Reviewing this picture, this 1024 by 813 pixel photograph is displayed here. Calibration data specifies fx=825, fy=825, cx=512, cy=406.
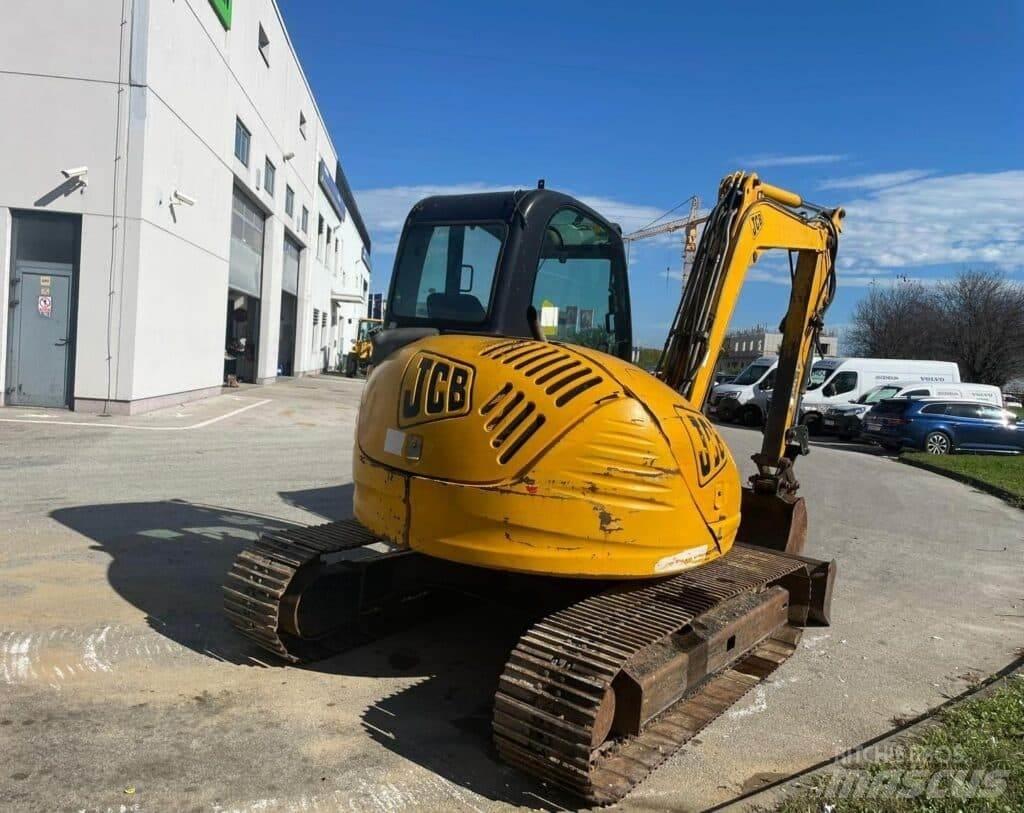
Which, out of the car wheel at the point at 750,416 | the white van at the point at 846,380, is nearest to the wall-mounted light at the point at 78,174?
the car wheel at the point at 750,416

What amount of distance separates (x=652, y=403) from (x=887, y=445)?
64.2 ft

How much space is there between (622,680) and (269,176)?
25.6 metres

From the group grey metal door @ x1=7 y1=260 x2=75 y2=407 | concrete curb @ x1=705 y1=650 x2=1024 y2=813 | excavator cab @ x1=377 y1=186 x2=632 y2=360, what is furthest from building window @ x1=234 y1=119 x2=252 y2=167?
concrete curb @ x1=705 y1=650 x2=1024 y2=813

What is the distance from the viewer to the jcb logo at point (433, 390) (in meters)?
3.92

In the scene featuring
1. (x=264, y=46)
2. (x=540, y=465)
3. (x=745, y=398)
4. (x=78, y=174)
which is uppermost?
(x=264, y=46)

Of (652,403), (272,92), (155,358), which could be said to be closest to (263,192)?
(272,92)

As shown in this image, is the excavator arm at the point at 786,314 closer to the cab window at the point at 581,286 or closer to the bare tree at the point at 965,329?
the cab window at the point at 581,286

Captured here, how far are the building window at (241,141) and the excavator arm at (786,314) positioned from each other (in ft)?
58.7

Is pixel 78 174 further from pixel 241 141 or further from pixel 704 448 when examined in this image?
pixel 704 448

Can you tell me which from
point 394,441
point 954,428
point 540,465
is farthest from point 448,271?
point 954,428

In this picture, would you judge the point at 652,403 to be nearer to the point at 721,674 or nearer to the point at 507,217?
the point at 507,217

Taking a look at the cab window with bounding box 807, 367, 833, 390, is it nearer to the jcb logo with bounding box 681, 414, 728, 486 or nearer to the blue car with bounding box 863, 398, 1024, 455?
the blue car with bounding box 863, 398, 1024, 455

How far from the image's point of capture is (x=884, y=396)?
86.3ft

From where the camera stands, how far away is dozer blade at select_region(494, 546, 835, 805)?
3.34 meters
